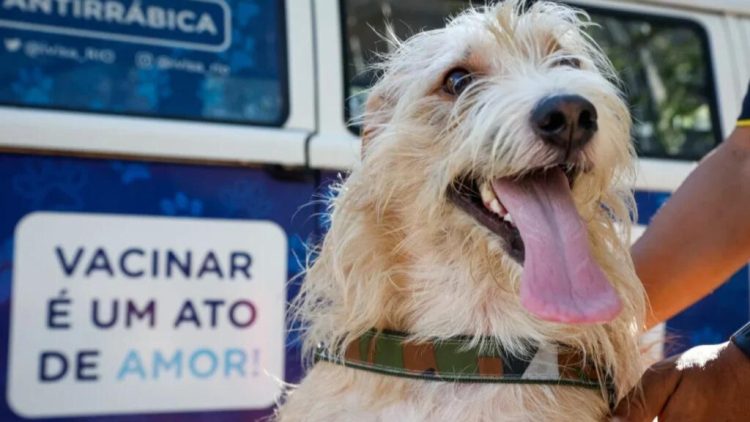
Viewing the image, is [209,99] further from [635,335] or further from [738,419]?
[738,419]

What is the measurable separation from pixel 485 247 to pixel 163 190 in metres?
1.42

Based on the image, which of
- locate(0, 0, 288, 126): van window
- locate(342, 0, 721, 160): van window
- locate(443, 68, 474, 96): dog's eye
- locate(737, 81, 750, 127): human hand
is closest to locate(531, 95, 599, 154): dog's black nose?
locate(443, 68, 474, 96): dog's eye

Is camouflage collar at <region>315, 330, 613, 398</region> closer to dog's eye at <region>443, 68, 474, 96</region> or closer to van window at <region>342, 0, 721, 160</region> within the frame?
dog's eye at <region>443, 68, 474, 96</region>

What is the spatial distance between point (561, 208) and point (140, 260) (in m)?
1.62

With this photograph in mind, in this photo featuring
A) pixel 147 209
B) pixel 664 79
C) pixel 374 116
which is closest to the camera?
pixel 374 116

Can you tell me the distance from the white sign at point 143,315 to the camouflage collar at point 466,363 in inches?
41.1

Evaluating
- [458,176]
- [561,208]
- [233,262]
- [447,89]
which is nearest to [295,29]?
[233,262]

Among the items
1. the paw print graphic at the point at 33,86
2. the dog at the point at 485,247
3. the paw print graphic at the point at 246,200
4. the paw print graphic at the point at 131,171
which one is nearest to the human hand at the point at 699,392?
the dog at the point at 485,247

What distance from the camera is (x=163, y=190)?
3090 mm

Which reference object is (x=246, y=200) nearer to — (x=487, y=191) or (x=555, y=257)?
(x=487, y=191)

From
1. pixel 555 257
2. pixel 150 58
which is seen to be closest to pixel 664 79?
pixel 150 58

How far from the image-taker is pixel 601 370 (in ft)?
6.73

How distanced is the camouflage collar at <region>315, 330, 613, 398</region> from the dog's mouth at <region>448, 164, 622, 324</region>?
0.21 meters

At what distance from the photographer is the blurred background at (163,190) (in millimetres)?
2922
